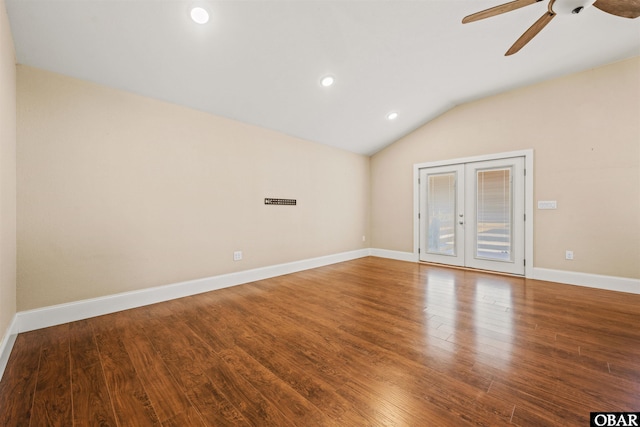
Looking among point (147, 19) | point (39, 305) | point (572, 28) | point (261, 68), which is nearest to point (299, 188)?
point (261, 68)

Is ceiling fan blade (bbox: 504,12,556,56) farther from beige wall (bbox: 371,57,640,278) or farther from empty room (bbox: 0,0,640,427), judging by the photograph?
beige wall (bbox: 371,57,640,278)

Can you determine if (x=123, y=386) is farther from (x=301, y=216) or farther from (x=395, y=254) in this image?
(x=395, y=254)

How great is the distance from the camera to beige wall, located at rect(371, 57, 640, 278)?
3438mm

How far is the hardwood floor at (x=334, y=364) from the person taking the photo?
139 centimetres

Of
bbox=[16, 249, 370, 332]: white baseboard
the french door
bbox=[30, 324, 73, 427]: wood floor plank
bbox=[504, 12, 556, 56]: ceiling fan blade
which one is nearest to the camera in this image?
bbox=[30, 324, 73, 427]: wood floor plank

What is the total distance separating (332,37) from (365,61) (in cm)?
62

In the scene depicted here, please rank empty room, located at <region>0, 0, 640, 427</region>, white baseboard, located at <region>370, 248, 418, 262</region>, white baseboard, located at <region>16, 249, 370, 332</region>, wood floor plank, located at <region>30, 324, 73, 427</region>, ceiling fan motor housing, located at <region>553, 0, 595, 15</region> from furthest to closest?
white baseboard, located at <region>370, 248, 418, 262</region> → white baseboard, located at <region>16, 249, 370, 332</region> → ceiling fan motor housing, located at <region>553, 0, 595, 15</region> → empty room, located at <region>0, 0, 640, 427</region> → wood floor plank, located at <region>30, 324, 73, 427</region>

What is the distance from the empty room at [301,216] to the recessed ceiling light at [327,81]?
0.29ft

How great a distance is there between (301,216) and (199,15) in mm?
3200

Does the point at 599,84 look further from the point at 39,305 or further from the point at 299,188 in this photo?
the point at 39,305

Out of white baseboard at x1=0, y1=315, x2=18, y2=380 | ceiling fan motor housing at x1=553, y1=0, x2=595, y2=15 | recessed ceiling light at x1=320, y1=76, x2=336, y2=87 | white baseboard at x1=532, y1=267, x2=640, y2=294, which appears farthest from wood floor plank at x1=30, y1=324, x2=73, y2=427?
white baseboard at x1=532, y1=267, x2=640, y2=294

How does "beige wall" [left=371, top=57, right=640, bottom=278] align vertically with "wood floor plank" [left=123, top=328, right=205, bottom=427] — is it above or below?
above

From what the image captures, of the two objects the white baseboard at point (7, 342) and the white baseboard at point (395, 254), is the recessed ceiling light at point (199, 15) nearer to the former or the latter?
the white baseboard at point (7, 342)

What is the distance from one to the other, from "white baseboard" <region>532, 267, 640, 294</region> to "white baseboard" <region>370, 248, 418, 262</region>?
2.05 m
